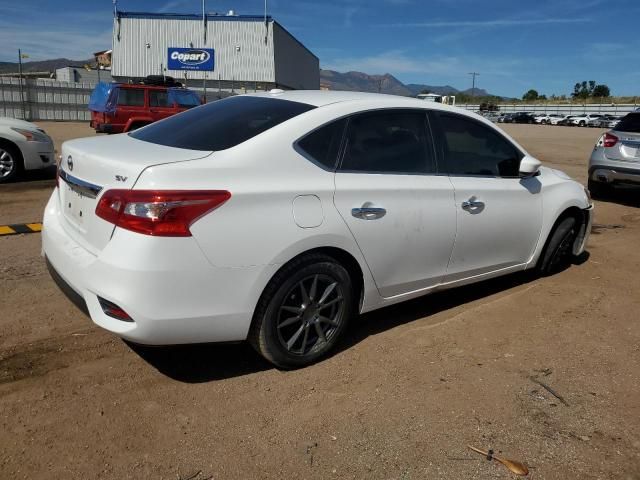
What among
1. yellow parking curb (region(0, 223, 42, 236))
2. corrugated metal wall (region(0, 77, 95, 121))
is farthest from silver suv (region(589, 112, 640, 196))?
corrugated metal wall (region(0, 77, 95, 121))

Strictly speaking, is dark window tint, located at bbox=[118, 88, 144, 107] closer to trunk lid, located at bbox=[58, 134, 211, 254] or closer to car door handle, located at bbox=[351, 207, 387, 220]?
→ trunk lid, located at bbox=[58, 134, 211, 254]

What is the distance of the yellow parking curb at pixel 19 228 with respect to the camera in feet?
19.9

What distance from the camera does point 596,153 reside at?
30.5ft

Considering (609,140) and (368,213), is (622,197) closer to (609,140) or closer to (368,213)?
(609,140)

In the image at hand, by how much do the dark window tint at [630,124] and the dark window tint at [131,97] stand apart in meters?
13.4

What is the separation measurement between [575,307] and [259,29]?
44.5 meters

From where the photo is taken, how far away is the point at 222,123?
3.54 m

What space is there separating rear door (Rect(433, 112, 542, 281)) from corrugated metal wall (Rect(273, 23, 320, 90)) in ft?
145

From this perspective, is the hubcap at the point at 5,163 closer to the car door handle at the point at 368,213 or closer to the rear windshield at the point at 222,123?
the rear windshield at the point at 222,123

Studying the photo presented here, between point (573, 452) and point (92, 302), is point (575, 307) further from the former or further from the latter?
point (92, 302)

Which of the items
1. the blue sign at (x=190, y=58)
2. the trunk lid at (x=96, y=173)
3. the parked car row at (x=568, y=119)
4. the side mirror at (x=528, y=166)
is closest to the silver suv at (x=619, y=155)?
the side mirror at (x=528, y=166)

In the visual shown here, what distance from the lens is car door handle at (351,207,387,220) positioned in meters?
3.34

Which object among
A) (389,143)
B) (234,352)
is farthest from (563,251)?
(234,352)

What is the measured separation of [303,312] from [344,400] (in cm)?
54
